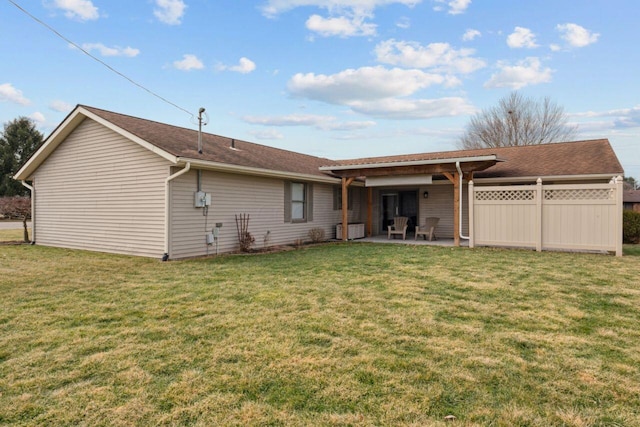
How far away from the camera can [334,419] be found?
2180mm

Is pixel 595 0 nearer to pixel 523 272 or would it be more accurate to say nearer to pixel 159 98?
pixel 523 272

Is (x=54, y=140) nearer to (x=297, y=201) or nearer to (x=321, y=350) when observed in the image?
(x=297, y=201)

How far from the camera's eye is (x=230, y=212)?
32.4ft

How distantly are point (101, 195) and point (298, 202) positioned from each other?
5682 mm

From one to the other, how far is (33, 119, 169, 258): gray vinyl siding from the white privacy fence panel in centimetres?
847

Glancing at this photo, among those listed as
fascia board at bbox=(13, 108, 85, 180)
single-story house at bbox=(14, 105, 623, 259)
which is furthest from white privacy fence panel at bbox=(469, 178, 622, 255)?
fascia board at bbox=(13, 108, 85, 180)

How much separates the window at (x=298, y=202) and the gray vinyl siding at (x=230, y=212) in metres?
0.14

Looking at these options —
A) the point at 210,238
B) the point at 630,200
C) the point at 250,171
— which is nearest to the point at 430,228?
the point at 250,171

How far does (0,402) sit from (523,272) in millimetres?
7155

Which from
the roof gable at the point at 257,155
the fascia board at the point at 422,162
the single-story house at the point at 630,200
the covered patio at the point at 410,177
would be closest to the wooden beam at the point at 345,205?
the covered patio at the point at 410,177

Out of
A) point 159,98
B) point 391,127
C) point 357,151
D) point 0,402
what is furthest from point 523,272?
point 357,151

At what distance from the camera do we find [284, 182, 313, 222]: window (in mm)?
11844

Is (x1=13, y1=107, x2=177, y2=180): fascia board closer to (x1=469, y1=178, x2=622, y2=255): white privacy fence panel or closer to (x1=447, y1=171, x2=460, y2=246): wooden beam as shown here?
(x1=447, y1=171, x2=460, y2=246): wooden beam

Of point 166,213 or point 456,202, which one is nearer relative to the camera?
point 166,213
